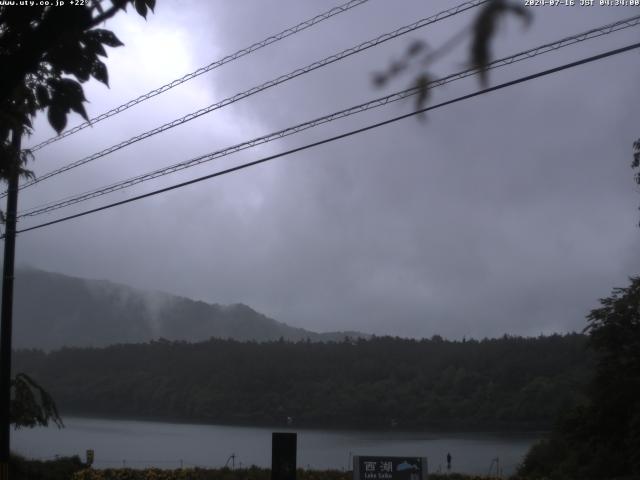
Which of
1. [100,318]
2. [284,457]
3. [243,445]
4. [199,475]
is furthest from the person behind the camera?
[100,318]

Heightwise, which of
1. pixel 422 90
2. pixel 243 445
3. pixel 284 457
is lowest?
pixel 243 445

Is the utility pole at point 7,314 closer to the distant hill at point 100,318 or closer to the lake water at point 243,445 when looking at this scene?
the lake water at point 243,445

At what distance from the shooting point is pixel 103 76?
5.21 metres

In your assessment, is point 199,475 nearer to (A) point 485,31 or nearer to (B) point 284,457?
(B) point 284,457

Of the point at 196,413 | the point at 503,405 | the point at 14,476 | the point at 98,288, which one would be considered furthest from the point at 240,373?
the point at 98,288

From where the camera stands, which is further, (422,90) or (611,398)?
(611,398)

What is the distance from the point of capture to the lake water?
3494 centimetres

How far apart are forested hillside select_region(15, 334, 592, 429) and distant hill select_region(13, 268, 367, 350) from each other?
4264 centimetres

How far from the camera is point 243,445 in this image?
45.7 metres

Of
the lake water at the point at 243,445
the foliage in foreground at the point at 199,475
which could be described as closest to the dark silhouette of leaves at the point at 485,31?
the foliage in foreground at the point at 199,475

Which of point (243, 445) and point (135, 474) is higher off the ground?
point (135, 474)

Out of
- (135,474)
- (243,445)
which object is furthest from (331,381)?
(135,474)

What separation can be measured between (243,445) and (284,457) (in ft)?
114

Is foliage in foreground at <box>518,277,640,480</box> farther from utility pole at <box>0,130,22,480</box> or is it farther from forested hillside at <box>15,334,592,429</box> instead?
forested hillside at <box>15,334,592,429</box>
